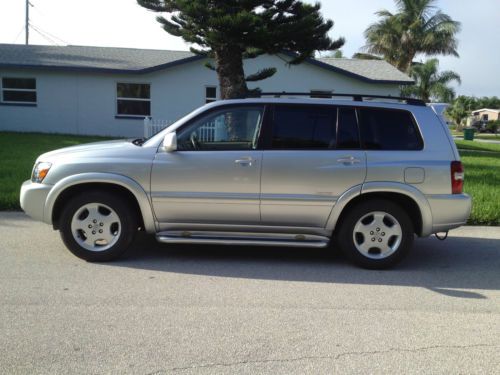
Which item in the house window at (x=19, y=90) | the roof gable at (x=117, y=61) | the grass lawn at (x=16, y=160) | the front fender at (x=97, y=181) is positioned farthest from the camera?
the house window at (x=19, y=90)

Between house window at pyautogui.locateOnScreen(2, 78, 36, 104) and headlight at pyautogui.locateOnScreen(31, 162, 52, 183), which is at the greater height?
house window at pyautogui.locateOnScreen(2, 78, 36, 104)

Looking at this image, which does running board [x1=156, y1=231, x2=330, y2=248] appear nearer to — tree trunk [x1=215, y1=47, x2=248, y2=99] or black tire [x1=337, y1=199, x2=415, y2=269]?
black tire [x1=337, y1=199, x2=415, y2=269]

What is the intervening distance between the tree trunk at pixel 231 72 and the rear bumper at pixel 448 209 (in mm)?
9787

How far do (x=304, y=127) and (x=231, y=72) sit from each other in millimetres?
9541

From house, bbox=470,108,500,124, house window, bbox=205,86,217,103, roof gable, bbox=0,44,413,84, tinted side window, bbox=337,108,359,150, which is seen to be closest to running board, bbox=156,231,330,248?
tinted side window, bbox=337,108,359,150

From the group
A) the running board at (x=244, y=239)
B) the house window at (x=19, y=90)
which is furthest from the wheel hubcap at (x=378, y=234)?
the house window at (x=19, y=90)

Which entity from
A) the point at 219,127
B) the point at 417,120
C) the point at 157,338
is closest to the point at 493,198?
the point at 417,120

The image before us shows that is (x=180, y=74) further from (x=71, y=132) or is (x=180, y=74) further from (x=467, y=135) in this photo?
(x=467, y=135)

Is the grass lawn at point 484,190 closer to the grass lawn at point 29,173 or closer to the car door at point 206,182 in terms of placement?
the grass lawn at point 29,173

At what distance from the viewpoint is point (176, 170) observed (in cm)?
519

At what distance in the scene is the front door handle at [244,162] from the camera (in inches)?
204

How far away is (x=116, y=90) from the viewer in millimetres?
20484

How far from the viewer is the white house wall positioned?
66.7 feet

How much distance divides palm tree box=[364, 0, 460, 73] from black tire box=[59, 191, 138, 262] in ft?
115
